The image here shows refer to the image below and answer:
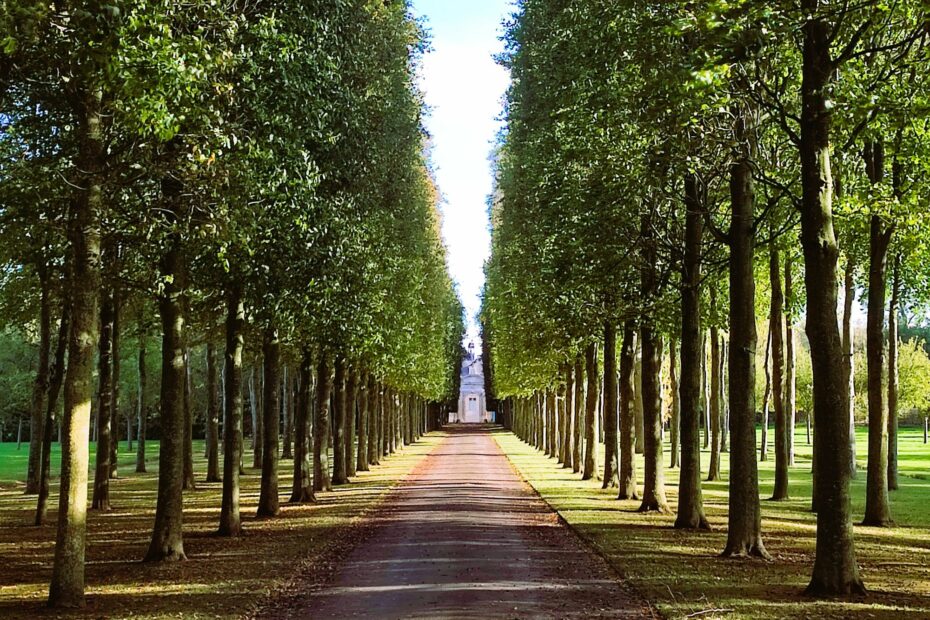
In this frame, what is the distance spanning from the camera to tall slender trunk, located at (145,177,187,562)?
1410 centimetres

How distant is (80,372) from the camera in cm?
1068

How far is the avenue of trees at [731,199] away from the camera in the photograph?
11.1 m

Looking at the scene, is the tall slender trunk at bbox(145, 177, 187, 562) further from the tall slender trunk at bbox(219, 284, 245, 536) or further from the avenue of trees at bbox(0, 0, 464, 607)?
the tall slender trunk at bbox(219, 284, 245, 536)

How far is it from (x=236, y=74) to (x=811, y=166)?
7.81m

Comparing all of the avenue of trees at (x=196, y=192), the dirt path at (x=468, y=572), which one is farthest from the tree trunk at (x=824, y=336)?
the avenue of trees at (x=196, y=192)

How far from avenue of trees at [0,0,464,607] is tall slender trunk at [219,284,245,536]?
4cm

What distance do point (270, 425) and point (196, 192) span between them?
900 centimetres

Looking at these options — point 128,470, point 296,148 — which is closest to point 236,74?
point 296,148

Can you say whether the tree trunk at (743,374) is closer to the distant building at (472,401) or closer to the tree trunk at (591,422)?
the tree trunk at (591,422)

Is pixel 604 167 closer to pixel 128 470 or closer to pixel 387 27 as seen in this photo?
pixel 387 27

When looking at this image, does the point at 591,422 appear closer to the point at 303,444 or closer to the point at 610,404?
the point at 610,404

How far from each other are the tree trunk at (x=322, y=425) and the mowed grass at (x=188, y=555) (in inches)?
51.1

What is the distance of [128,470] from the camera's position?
1713 inches

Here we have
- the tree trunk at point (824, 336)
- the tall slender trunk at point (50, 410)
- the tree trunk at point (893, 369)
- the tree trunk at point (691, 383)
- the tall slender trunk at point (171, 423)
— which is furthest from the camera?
the tree trunk at point (893, 369)
